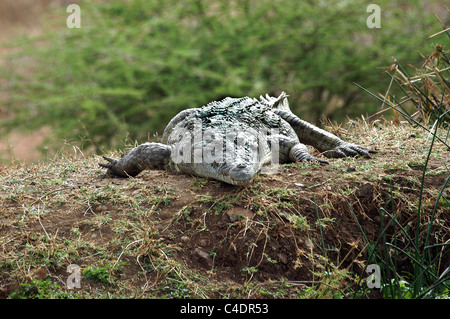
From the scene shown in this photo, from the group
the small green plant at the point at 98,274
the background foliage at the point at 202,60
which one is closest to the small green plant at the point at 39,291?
the small green plant at the point at 98,274

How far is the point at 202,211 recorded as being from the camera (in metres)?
3.31

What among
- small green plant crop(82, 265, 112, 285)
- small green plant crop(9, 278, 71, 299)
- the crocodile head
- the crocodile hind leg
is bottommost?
small green plant crop(9, 278, 71, 299)

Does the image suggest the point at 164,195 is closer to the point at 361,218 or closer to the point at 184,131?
the point at 184,131

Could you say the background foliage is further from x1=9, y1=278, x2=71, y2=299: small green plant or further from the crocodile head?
x1=9, y1=278, x2=71, y2=299: small green plant

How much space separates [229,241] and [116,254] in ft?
2.46

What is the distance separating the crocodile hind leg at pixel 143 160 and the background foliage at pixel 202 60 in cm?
509

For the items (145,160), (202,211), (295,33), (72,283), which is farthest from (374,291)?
(295,33)

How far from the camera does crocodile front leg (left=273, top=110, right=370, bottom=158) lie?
4.49 m

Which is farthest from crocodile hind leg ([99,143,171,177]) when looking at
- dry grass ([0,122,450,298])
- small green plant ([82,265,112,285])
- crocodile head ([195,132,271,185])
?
small green plant ([82,265,112,285])

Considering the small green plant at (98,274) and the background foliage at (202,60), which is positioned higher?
the background foliage at (202,60)

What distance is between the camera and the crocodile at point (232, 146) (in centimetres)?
353

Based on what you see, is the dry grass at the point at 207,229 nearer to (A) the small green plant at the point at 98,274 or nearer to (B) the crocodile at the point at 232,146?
(A) the small green plant at the point at 98,274

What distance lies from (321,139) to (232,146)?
154 centimetres
